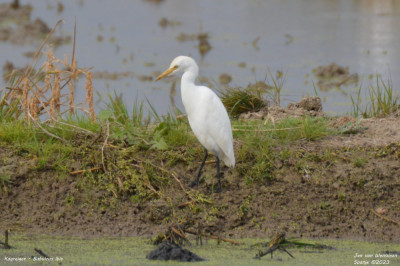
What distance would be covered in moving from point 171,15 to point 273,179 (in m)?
14.5

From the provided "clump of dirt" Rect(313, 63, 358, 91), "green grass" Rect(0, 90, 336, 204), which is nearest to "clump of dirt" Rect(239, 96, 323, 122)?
"green grass" Rect(0, 90, 336, 204)

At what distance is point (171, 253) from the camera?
5.05m

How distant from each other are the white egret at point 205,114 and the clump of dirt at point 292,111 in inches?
47.3

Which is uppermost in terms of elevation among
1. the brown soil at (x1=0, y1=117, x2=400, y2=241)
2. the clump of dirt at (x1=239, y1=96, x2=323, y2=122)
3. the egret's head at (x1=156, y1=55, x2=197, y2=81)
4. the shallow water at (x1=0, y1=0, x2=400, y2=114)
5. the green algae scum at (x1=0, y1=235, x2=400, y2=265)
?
the shallow water at (x1=0, y1=0, x2=400, y2=114)

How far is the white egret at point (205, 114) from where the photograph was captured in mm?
5766

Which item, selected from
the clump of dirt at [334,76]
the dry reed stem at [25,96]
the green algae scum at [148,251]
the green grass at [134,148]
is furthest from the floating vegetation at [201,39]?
the green algae scum at [148,251]

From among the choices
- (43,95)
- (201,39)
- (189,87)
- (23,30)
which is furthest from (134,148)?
Result: (23,30)

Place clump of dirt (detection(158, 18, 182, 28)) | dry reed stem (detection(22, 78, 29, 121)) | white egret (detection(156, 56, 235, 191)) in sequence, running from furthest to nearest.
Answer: clump of dirt (detection(158, 18, 182, 28)) → dry reed stem (detection(22, 78, 29, 121)) → white egret (detection(156, 56, 235, 191))

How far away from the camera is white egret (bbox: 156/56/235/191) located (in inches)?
227

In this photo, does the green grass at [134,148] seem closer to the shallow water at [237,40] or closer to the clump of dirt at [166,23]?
the shallow water at [237,40]

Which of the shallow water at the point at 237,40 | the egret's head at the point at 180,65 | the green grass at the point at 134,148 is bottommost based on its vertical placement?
the green grass at the point at 134,148

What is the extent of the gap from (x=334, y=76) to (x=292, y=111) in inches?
196

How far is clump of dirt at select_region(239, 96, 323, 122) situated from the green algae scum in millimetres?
1820

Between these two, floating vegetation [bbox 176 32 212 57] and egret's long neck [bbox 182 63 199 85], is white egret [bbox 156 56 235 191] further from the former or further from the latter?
floating vegetation [bbox 176 32 212 57]
